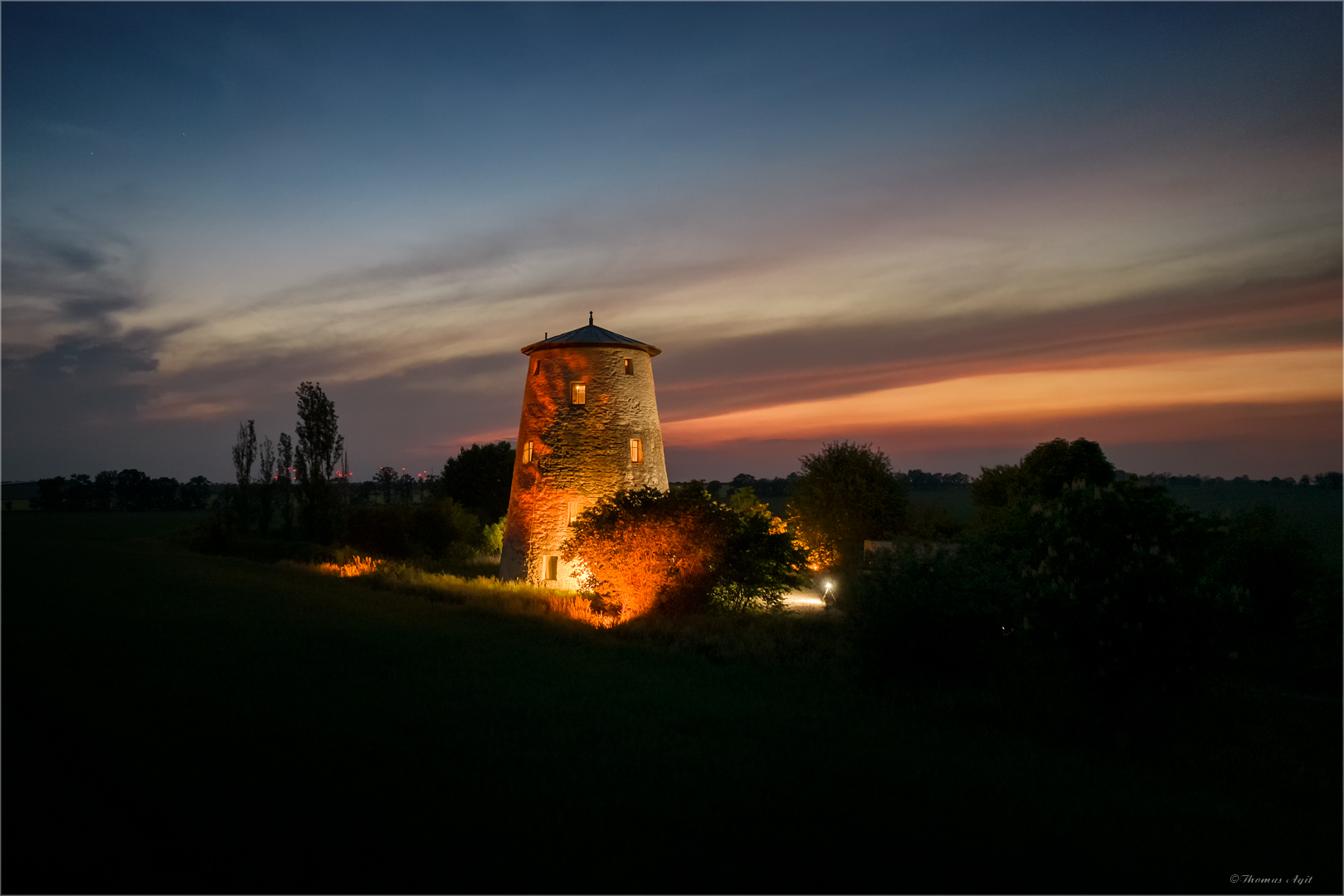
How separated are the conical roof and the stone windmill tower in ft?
0.12

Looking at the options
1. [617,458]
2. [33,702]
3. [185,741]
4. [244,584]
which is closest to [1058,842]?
[185,741]

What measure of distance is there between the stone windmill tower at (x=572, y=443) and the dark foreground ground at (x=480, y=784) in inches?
567

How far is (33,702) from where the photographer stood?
5.64 metres

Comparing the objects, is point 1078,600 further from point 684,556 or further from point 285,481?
point 285,481

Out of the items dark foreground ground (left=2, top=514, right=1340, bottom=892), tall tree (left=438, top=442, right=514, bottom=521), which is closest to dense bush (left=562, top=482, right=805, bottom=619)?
dark foreground ground (left=2, top=514, right=1340, bottom=892)

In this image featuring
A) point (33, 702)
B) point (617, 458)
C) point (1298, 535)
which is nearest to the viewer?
point (33, 702)

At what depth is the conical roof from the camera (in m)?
27.1

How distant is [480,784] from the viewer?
754cm

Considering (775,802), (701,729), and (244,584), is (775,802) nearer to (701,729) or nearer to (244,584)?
(701,729)

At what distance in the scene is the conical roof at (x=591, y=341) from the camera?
1065 inches

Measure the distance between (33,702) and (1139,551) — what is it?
1494 cm

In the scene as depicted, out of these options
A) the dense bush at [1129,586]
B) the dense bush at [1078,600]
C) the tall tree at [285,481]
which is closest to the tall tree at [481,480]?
the tall tree at [285,481]

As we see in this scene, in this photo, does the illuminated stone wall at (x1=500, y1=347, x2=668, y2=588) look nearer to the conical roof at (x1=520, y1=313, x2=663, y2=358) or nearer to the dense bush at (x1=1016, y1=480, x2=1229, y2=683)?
the conical roof at (x1=520, y1=313, x2=663, y2=358)

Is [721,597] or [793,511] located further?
[793,511]
